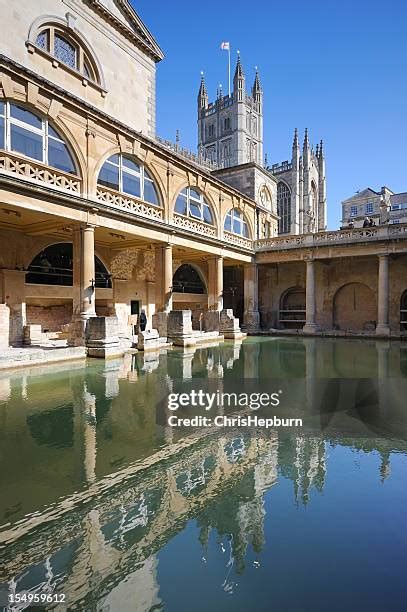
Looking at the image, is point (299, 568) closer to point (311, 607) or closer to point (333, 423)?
point (311, 607)

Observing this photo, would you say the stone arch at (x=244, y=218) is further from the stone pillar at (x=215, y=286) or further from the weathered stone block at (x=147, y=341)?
the weathered stone block at (x=147, y=341)

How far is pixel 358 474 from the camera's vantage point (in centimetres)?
390

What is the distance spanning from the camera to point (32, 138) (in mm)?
12336

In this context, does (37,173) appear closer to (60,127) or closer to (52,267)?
(60,127)

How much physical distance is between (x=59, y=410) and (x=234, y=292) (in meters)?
24.2

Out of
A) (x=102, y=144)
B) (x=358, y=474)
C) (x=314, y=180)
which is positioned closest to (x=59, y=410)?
(x=358, y=474)

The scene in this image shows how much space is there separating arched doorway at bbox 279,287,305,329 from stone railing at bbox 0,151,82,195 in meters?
17.7

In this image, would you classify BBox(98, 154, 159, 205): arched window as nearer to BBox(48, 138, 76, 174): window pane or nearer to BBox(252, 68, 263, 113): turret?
BBox(48, 138, 76, 174): window pane

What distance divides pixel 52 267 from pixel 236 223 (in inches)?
495

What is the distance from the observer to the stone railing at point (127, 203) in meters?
14.7

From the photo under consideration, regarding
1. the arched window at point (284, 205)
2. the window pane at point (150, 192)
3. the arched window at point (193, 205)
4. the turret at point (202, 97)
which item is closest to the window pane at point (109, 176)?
the window pane at point (150, 192)

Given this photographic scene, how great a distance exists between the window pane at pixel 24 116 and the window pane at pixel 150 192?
549cm

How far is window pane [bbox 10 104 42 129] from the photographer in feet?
38.9

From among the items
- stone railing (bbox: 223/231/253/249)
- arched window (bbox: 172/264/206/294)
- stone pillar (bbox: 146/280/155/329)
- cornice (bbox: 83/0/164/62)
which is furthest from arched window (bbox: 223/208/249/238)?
cornice (bbox: 83/0/164/62)
